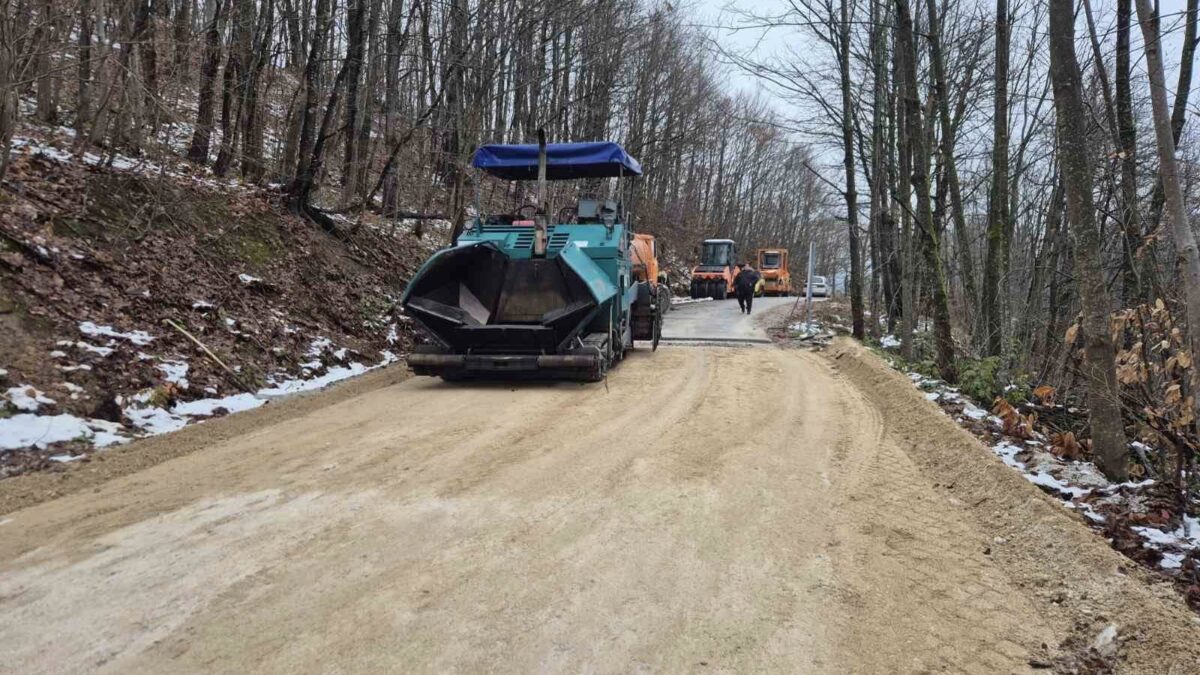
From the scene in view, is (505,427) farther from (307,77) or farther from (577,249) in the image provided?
(307,77)

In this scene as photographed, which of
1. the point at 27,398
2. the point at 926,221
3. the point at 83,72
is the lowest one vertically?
the point at 27,398

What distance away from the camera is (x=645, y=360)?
12227 mm

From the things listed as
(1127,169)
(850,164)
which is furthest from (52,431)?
(850,164)

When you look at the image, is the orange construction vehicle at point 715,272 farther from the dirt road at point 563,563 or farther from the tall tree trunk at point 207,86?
the dirt road at point 563,563

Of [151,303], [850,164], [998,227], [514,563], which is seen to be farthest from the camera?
[850,164]

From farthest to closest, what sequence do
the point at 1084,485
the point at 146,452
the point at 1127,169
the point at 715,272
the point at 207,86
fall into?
the point at 715,272 → the point at 207,86 → the point at 1127,169 → the point at 146,452 → the point at 1084,485

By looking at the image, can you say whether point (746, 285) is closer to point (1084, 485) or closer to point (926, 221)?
point (926, 221)

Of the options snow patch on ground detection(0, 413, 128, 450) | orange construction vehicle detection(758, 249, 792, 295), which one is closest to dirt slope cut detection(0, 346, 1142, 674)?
snow patch on ground detection(0, 413, 128, 450)

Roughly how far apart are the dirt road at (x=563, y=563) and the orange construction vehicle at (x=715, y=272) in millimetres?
28976

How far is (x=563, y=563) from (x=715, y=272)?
32.4m

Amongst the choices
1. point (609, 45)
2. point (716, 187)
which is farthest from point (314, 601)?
point (716, 187)

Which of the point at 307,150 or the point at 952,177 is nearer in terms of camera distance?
the point at 952,177

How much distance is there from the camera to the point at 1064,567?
4.07 m

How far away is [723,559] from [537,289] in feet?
19.7
